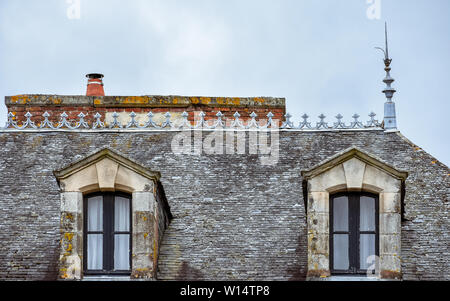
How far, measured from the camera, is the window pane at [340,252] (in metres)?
20.6

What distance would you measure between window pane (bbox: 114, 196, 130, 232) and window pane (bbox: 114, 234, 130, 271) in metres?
0.14

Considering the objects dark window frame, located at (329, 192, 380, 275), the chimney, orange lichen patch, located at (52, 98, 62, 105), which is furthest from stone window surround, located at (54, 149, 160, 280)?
the chimney

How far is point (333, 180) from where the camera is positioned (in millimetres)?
20719

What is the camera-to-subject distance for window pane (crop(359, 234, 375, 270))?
811 inches

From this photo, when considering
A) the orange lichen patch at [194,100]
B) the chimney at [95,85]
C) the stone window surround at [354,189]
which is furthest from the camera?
the chimney at [95,85]

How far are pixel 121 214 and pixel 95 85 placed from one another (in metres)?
7.05

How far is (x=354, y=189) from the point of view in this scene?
68.1 feet

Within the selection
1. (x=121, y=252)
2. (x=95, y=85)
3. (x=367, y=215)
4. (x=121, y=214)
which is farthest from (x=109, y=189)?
(x=95, y=85)

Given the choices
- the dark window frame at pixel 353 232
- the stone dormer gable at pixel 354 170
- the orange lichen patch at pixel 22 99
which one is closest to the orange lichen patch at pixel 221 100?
the orange lichen patch at pixel 22 99

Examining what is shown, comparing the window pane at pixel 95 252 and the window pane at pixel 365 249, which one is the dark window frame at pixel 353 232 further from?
the window pane at pixel 95 252

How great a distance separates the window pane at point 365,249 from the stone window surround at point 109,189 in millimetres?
3160

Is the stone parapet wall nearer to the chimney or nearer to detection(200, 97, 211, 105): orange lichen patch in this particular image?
detection(200, 97, 211, 105): orange lichen patch
